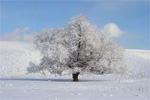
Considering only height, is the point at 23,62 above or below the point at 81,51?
above

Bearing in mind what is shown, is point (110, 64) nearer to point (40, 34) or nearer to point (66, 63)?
point (66, 63)

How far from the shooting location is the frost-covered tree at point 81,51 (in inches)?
1553

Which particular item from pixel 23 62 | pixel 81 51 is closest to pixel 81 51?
pixel 81 51

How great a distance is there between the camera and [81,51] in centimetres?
4016

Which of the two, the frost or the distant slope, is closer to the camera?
the frost

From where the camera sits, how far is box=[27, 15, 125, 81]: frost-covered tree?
39.4 meters

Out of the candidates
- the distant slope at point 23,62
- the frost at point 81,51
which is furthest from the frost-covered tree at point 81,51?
the distant slope at point 23,62

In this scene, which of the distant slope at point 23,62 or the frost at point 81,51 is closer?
the frost at point 81,51

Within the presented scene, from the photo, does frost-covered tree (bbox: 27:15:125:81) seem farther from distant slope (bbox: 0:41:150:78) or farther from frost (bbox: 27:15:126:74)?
distant slope (bbox: 0:41:150:78)

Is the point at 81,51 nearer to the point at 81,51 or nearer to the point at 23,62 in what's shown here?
the point at 81,51

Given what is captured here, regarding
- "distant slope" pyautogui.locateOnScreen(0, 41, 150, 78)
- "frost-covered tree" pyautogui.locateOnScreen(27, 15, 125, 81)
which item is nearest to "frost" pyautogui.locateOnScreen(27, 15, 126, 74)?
"frost-covered tree" pyautogui.locateOnScreen(27, 15, 125, 81)

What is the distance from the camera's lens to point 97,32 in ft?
135

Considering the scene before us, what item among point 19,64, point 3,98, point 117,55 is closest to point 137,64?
point 19,64

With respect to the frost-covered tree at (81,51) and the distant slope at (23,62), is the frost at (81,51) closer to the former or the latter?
the frost-covered tree at (81,51)
